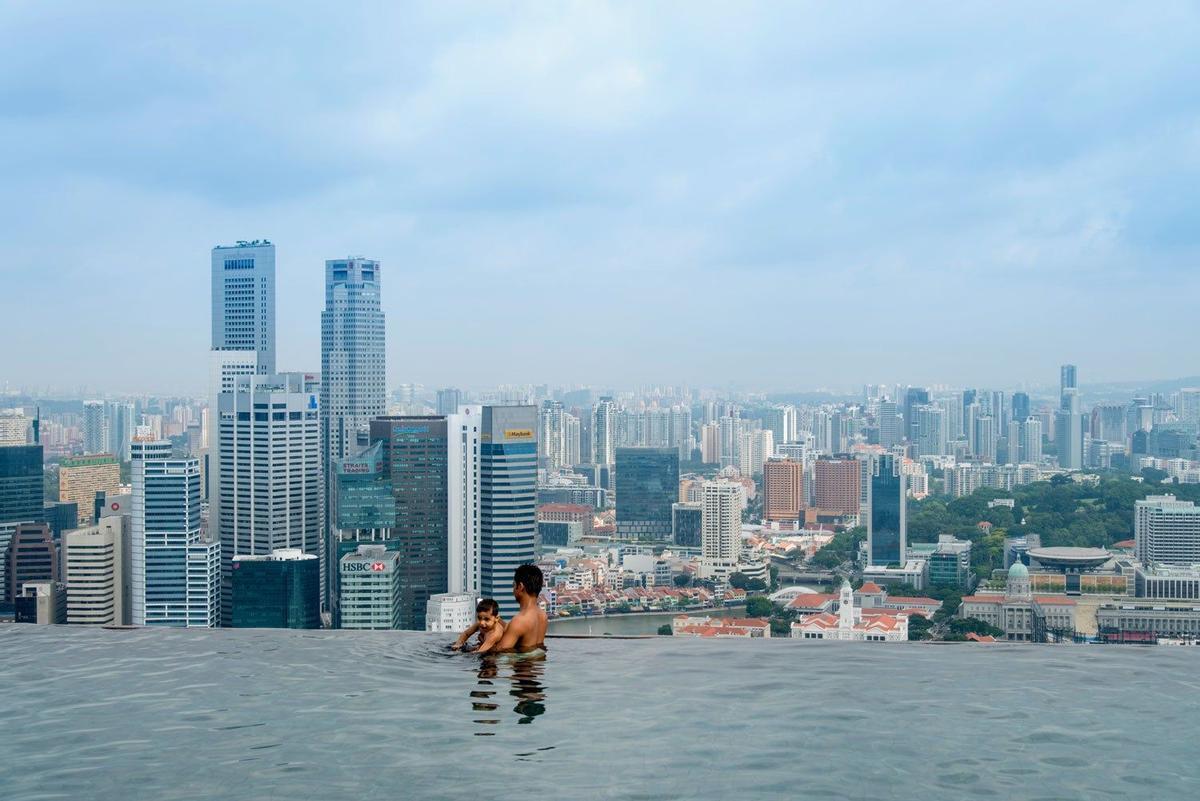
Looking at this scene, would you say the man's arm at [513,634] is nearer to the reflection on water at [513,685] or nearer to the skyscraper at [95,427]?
the reflection on water at [513,685]

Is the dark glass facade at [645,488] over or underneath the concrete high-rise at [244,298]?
underneath

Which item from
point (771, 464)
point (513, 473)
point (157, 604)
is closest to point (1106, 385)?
point (771, 464)

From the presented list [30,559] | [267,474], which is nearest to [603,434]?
[267,474]

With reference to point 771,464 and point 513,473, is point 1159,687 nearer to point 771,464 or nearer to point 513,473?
point 513,473

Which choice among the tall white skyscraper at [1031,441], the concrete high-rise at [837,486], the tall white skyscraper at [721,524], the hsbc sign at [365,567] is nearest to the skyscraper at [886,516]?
the tall white skyscraper at [721,524]

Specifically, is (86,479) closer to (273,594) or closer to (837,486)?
(273,594)
